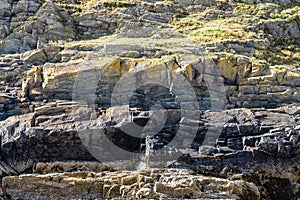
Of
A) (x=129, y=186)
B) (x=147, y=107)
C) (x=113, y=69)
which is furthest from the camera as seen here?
(x=113, y=69)

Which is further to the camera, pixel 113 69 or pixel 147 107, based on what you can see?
pixel 113 69

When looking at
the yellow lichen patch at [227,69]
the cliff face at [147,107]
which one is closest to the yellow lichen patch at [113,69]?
the cliff face at [147,107]

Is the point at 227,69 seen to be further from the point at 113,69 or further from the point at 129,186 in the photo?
the point at 129,186

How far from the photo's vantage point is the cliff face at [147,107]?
20.8 m

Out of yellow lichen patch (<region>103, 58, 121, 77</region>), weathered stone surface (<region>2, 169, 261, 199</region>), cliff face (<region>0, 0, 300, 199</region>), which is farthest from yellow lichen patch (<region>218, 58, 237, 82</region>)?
weathered stone surface (<region>2, 169, 261, 199</region>)

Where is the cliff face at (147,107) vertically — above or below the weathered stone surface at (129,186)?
above

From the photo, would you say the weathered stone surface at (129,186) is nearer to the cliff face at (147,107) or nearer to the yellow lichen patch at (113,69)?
the cliff face at (147,107)

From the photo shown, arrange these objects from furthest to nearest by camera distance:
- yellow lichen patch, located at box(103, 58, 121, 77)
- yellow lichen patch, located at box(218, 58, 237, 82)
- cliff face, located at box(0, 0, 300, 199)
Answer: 1. yellow lichen patch, located at box(218, 58, 237, 82)
2. yellow lichen patch, located at box(103, 58, 121, 77)
3. cliff face, located at box(0, 0, 300, 199)

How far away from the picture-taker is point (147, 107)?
77.4ft

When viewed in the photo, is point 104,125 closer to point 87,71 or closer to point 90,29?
point 87,71

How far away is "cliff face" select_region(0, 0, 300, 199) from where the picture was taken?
68.4ft

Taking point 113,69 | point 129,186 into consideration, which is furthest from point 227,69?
point 129,186

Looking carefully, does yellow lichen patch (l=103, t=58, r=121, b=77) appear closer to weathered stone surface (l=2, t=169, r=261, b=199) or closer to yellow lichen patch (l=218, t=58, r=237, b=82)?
yellow lichen patch (l=218, t=58, r=237, b=82)

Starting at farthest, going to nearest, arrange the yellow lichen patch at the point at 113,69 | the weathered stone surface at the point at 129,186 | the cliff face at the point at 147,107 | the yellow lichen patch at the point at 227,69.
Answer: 1. the yellow lichen patch at the point at 227,69
2. the yellow lichen patch at the point at 113,69
3. the cliff face at the point at 147,107
4. the weathered stone surface at the point at 129,186
